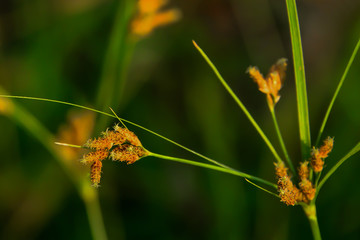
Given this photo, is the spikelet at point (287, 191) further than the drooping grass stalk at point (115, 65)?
No

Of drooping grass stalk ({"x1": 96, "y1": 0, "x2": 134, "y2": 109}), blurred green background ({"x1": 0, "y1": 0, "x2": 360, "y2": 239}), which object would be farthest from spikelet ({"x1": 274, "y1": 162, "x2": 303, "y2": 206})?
blurred green background ({"x1": 0, "y1": 0, "x2": 360, "y2": 239})

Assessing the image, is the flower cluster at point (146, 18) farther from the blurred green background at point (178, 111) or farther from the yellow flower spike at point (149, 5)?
the blurred green background at point (178, 111)

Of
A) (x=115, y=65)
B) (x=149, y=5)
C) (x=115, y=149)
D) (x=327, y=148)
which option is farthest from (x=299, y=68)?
(x=115, y=65)

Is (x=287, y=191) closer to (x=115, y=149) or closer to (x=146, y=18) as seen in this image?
(x=115, y=149)

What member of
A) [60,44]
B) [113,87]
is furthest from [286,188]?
[60,44]

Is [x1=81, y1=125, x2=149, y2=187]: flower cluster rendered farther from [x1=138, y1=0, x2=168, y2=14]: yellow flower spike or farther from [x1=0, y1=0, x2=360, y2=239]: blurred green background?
[x1=0, y1=0, x2=360, y2=239]: blurred green background

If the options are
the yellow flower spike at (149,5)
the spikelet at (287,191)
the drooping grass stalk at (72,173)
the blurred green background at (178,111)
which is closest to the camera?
the spikelet at (287,191)

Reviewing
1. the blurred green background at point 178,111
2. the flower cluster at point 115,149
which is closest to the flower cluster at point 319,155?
the flower cluster at point 115,149
